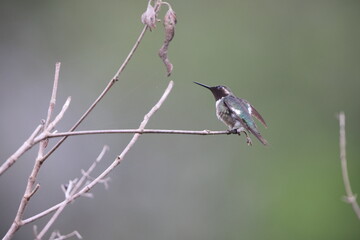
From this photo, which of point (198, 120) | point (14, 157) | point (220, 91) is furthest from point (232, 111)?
point (198, 120)

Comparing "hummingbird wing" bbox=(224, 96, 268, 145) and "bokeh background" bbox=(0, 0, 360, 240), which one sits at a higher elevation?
"bokeh background" bbox=(0, 0, 360, 240)

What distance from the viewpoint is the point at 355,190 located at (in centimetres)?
630

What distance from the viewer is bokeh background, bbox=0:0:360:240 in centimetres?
624

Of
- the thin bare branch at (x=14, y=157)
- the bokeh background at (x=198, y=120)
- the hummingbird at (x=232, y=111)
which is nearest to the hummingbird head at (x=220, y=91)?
the hummingbird at (x=232, y=111)

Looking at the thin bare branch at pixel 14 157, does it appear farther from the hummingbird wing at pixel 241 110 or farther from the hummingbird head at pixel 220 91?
the hummingbird head at pixel 220 91

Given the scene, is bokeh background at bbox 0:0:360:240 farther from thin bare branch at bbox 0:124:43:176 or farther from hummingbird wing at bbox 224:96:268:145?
thin bare branch at bbox 0:124:43:176

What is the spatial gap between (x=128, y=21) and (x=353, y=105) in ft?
9.98

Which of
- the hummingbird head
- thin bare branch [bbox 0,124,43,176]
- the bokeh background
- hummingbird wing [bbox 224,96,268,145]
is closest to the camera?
thin bare branch [bbox 0,124,43,176]

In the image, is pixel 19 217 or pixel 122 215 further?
pixel 122 215

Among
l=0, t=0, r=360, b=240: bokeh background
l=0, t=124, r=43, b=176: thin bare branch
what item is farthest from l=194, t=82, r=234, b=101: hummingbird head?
l=0, t=0, r=360, b=240: bokeh background

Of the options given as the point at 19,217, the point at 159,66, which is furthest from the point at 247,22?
the point at 19,217

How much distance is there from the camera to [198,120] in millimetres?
6297

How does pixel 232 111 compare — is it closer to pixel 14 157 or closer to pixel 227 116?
pixel 227 116

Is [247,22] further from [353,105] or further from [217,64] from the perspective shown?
[353,105]
